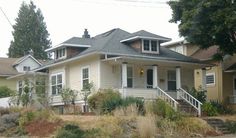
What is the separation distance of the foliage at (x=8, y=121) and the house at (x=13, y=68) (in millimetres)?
27564

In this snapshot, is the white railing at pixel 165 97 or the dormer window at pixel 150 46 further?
the dormer window at pixel 150 46

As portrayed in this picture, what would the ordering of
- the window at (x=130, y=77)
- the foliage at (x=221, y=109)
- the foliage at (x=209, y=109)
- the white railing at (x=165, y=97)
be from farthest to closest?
1. the window at (x=130, y=77)
2. the foliage at (x=221, y=109)
3. the white railing at (x=165, y=97)
4. the foliage at (x=209, y=109)

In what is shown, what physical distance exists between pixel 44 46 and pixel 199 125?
194 ft

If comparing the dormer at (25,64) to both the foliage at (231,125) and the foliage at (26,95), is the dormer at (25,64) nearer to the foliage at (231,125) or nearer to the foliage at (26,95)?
the foliage at (26,95)

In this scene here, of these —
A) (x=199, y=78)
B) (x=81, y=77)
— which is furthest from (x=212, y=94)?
(x=81, y=77)

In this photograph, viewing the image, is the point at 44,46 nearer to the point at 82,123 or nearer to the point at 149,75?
the point at 149,75

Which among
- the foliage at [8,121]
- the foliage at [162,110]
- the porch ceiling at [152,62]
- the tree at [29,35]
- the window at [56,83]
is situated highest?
the tree at [29,35]

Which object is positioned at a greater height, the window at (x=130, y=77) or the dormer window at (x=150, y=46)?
the dormer window at (x=150, y=46)

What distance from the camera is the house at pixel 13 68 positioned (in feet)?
179

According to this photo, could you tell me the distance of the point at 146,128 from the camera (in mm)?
22516

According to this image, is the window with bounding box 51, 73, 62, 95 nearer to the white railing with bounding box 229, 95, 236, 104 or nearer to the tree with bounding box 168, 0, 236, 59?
the tree with bounding box 168, 0, 236, 59

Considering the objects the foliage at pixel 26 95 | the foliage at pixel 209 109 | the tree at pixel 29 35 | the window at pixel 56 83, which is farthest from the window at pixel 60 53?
the tree at pixel 29 35

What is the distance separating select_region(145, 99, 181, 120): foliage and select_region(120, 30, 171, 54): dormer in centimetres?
920

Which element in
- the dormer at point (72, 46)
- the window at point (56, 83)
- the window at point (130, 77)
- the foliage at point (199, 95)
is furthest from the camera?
the window at point (56, 83)
